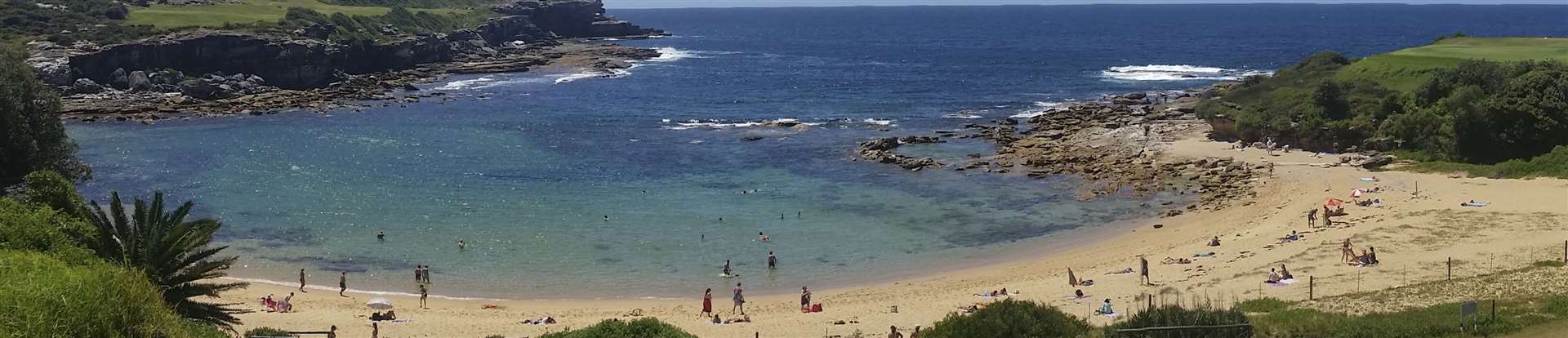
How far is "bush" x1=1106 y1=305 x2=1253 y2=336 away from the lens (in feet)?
60.2

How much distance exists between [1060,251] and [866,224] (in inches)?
281

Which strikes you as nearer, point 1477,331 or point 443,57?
point 1477,331

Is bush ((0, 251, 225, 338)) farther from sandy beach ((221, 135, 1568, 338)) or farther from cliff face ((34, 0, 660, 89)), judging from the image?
cliff face ((34, 0, 660, 89))

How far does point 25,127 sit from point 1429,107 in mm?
52104

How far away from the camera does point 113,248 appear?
20.4 m

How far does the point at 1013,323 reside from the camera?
19.4 meters

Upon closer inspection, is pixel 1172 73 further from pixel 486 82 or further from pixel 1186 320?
pixel 1186 320

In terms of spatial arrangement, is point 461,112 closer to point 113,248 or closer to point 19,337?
point 113,248

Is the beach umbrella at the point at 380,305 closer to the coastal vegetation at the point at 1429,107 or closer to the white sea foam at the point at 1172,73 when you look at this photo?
the coastal vegetation at the point at 1429,107

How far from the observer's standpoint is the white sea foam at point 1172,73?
313 feet

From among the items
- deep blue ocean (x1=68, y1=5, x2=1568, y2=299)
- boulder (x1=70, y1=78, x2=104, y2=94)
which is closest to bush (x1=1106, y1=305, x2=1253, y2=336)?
deep blue ocean (x1=68, y1=5, x2=1568, y2=299)

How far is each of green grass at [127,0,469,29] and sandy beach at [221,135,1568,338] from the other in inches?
2653

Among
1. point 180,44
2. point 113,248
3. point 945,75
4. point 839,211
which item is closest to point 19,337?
point 113,248

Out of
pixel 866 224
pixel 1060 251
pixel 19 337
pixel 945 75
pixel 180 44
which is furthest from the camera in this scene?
pixel 945 75
